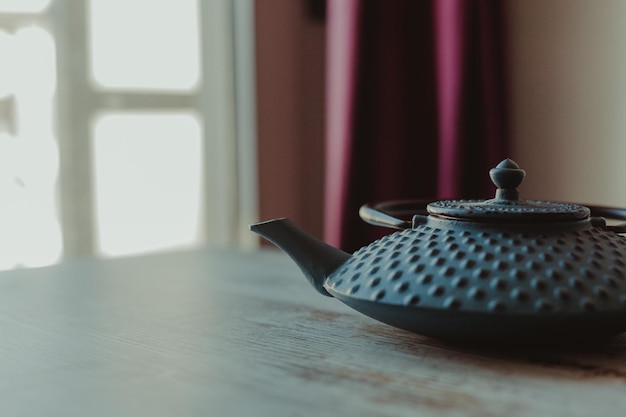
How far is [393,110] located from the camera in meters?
2.08

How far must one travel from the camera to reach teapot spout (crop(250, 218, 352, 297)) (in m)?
0.61

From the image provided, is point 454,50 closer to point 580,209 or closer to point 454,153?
point 454,153

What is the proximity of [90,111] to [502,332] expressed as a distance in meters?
2.00

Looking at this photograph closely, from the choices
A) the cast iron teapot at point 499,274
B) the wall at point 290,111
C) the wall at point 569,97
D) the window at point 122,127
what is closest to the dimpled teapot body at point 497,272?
the cast iron teapot at point 499,274

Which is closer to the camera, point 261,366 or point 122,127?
→ point 261,366

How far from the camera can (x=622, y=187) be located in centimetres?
180

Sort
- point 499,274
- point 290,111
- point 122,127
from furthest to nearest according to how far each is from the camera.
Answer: point 290,111
point 122,127
point 499,274

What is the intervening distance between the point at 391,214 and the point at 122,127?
6.01ft

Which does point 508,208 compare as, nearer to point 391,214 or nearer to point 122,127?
point 391,214

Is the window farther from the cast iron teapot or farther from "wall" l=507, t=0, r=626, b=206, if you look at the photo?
the cast iron teapot

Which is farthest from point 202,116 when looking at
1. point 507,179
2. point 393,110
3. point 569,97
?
point 507,179

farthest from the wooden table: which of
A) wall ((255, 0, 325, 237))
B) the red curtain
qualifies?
wall ((255, 0, 325, 237))

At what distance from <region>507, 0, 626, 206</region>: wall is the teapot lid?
4.39ft

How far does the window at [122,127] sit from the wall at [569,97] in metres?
0.86
